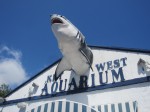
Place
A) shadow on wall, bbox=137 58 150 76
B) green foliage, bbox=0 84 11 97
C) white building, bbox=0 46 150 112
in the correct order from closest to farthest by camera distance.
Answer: white building, bbox=0 46 150 112
shadow on wall, bbox=137 58 150 76
green foliage, bbox=0 84 11 97

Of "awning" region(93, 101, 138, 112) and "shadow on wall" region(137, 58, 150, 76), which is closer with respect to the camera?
"awning" region(93, 101, 138, 112)

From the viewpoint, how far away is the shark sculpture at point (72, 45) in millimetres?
10609

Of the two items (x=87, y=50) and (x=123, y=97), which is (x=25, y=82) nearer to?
(x=87, y=50)

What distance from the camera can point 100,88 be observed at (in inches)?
416

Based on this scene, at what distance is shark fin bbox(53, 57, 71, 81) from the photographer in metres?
12.1

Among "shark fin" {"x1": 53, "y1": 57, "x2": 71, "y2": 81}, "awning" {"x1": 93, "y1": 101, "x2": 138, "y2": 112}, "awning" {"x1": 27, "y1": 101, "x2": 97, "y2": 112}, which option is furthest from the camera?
"shark fin" {"x1": 53, "y1": 57, "x2": 71, "y2": 81}

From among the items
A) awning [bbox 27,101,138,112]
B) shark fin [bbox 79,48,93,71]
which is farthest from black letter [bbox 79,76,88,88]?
awning [bbox 27,101,138,112]

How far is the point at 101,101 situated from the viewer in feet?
33.4

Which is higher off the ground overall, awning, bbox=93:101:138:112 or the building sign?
the building sign

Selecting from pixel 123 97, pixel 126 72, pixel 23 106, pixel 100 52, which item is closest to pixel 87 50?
pixel 100 52

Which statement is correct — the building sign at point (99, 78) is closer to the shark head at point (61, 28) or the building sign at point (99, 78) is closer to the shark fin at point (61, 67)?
the shark fin at point (61, 67)

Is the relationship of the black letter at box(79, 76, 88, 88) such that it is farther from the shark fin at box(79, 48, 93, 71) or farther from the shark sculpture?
the shark fin at box(79, 48, 93, 71)

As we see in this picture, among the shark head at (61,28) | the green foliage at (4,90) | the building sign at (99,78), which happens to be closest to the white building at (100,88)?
the building sign at (99,78)

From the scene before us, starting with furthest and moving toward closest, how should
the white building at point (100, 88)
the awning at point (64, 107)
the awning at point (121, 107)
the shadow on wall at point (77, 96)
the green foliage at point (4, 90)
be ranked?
the green foliage at point (4, 90)
the shadow on wall at point (77, 96)
the white building at point (100, 88)
the awning at point (121, 107)
the awning at point (64, 107)
